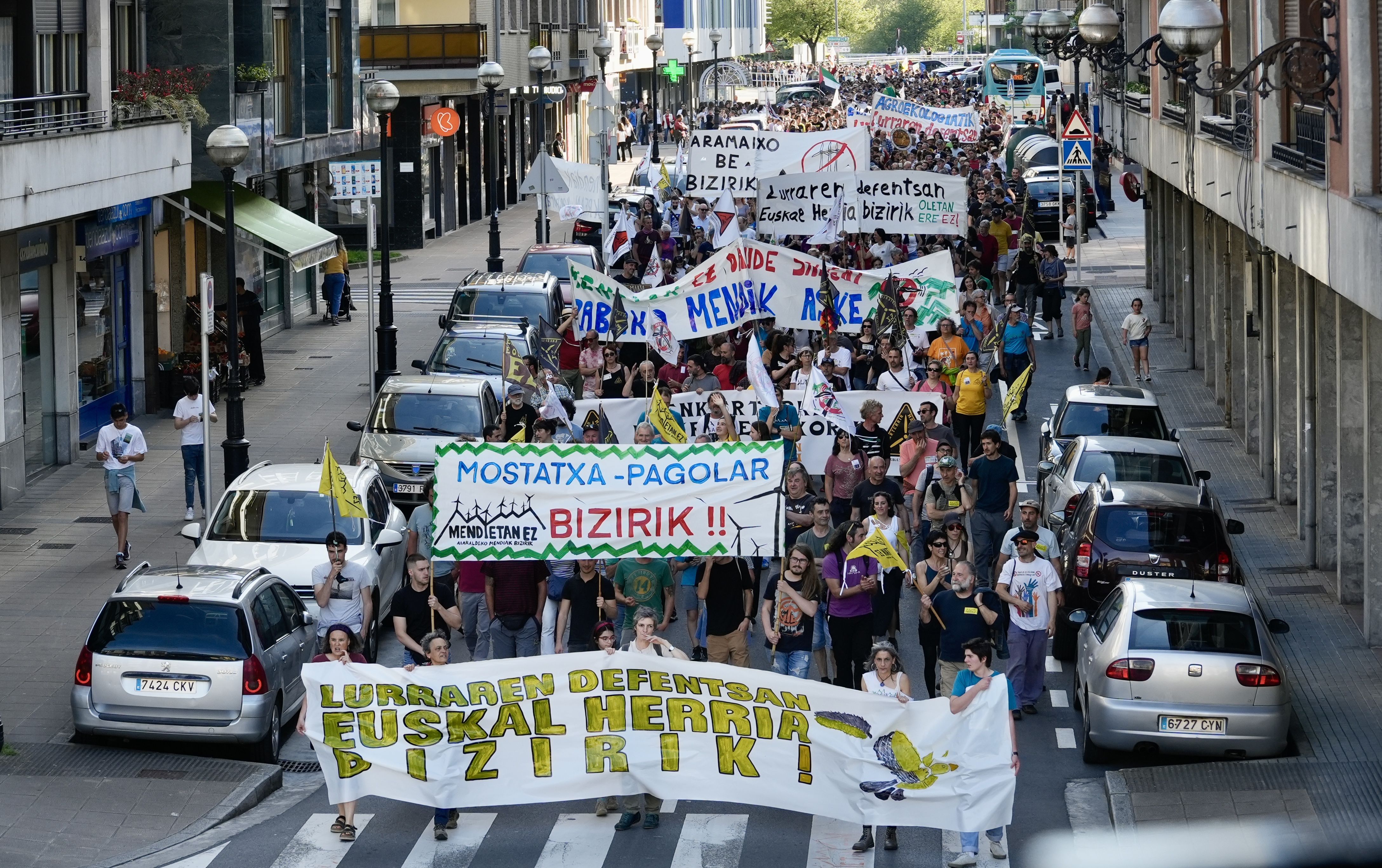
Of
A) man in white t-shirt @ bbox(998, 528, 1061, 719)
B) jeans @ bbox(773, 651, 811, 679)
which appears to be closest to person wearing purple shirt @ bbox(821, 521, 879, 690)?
jeans @ bbox(773, 651, 811, 679)

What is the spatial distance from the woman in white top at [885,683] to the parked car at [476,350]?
44.3 ft

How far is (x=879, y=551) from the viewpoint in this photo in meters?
13.4

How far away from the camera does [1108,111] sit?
149ft

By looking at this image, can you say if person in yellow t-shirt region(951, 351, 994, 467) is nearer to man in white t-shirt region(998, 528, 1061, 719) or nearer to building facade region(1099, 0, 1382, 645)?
building facade region(1099, 0, 1382, 645)

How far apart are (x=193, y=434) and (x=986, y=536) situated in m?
8.57

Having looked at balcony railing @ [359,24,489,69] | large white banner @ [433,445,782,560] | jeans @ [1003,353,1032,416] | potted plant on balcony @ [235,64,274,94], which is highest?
balcony railing @ [359,24,489,69]

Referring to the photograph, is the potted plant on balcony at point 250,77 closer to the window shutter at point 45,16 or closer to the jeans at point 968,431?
the window shutter at point 45,16

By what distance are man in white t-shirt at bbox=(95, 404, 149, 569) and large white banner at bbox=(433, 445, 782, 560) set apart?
580 centimetres

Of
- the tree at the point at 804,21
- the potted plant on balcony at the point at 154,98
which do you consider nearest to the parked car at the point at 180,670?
the potted plant on balcony at the point at 154,98

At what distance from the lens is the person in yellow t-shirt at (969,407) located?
20875 mm

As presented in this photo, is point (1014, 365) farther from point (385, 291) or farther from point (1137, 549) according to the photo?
point (1137, 549)

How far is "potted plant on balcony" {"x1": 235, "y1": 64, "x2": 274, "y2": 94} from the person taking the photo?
3020 centimetres

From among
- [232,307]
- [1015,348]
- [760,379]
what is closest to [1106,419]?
[1015,348]

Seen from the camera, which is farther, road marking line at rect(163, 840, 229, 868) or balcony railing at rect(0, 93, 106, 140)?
balcony railing at rect(0, 93, 106, 140)
